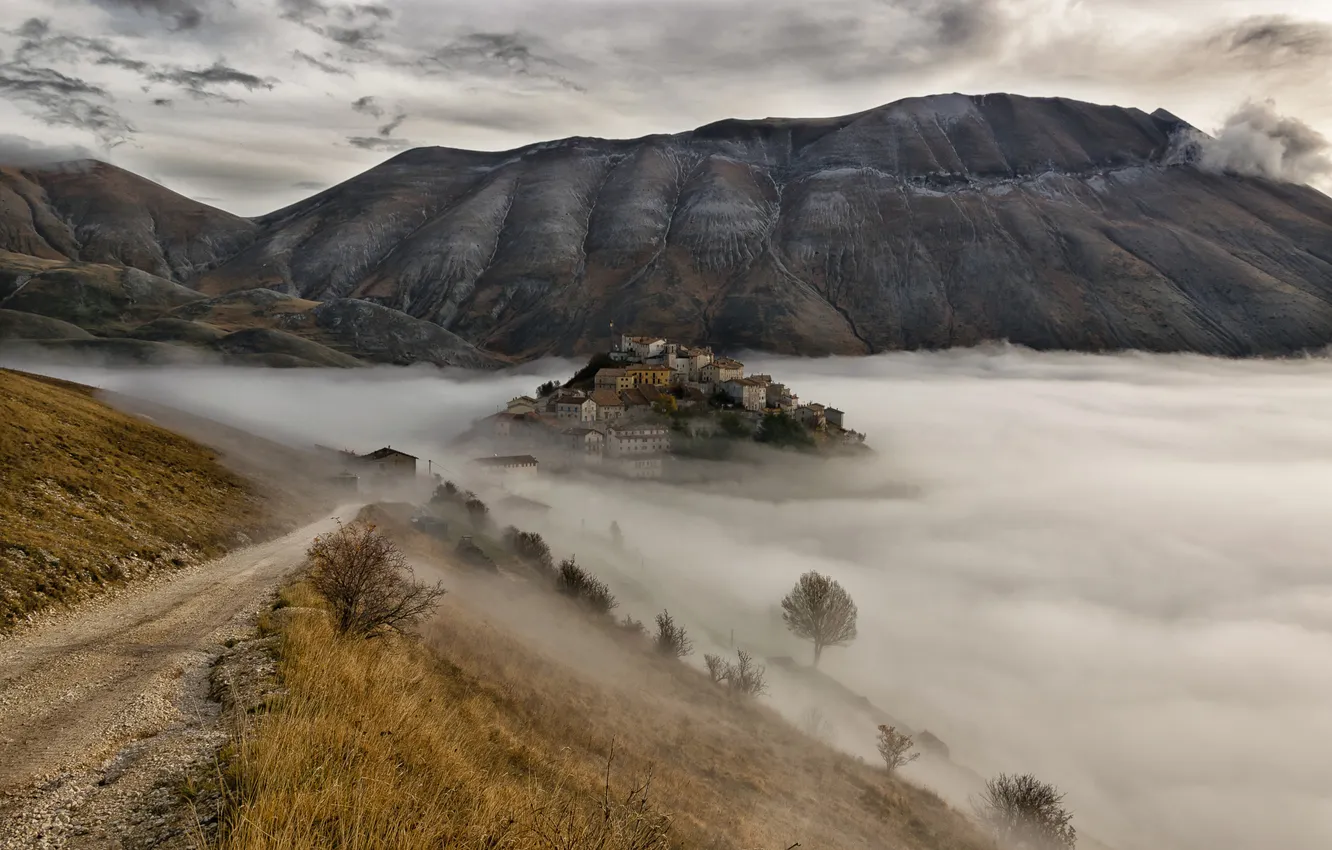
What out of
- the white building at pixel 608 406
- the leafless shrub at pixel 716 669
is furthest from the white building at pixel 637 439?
the leafless shrub at pixel 716 669

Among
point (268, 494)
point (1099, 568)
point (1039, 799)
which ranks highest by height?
point (268, 494)

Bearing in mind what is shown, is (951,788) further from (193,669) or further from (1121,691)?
(1121,691)

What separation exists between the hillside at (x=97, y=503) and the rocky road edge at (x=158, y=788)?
39.5 ft

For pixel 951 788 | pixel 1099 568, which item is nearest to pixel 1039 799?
pixel 951 788

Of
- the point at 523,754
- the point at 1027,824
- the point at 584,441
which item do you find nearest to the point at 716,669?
the point at 1027,824

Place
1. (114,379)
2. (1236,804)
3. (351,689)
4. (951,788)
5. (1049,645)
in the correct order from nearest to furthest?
1. (351,689)
2. (951,788)
3. (1236,804)
4. (1049,645)
5. (114,379)

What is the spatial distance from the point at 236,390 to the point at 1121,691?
7594 inches

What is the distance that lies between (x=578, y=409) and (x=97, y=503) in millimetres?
95646

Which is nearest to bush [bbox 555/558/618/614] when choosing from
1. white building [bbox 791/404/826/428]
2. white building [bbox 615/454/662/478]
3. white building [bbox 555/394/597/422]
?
white building [bbox 615/454/662/478]

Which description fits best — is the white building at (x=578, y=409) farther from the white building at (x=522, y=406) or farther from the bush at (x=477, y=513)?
the bush at (x=477, y=513)

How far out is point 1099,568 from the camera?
168625mm

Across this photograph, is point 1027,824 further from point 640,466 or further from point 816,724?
point 640,466

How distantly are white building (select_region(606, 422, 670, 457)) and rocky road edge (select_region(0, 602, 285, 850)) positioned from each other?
355 feet

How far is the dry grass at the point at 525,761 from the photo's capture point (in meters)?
6.88
